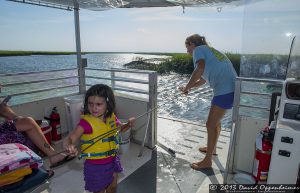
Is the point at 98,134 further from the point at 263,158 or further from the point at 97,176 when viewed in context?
the point at 263,158

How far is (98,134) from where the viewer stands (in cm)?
197

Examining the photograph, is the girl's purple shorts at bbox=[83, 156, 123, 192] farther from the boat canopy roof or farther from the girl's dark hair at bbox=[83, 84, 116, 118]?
the boat canopy roof

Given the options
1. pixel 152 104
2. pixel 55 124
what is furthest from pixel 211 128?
pixel 55 124

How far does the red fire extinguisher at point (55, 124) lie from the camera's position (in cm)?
420

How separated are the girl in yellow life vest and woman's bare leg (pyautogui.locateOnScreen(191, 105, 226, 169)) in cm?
164

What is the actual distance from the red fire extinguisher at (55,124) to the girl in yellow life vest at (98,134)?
247cm

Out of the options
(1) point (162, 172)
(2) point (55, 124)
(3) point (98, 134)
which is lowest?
(1) point (162, 172)

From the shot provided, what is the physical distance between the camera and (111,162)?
2084 mm

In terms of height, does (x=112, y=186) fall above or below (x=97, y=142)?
below

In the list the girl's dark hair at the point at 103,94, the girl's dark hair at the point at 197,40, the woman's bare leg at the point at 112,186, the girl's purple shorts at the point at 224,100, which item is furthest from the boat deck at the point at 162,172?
the girl's dark hair at the point at 197,40

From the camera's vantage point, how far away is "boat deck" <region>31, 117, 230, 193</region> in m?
2.90

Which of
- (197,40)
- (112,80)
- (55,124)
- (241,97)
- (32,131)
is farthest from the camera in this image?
(112,80)

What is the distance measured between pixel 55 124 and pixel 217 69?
9.85 feet

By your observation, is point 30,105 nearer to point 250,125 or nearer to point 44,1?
point 44,1
